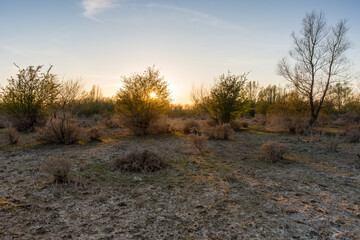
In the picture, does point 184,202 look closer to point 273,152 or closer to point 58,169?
point 58,169

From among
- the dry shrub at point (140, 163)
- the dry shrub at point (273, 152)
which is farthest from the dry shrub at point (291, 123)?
the dry shrub at point (140, 163)

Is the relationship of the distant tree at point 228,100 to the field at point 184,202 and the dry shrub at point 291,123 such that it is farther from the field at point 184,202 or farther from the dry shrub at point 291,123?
the field at point 184,202

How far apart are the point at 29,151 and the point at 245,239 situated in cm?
Answer: 840

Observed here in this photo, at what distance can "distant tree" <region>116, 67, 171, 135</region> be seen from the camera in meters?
14.1

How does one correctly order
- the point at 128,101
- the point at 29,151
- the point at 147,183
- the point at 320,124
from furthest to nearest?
the point at 320,124
the point at 128,101
the point at 29,151
the point at 147,183

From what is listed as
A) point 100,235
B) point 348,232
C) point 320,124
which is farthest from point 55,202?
point 320,124

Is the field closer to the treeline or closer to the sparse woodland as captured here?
the sparse woodland

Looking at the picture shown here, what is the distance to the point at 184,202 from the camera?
13.2ft

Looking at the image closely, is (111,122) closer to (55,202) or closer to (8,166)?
(8,166)

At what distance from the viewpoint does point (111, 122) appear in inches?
723

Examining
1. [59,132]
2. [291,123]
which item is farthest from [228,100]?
[59,132]

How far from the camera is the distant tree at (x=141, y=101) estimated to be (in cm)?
1406

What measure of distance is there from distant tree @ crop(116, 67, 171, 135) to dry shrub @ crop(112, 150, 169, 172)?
7.84 m

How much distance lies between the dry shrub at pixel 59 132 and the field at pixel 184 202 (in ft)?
9.17
